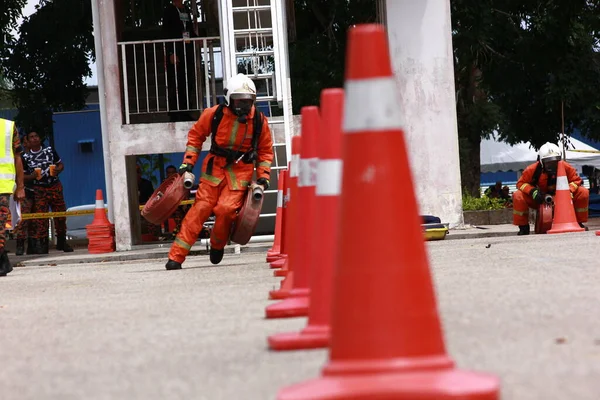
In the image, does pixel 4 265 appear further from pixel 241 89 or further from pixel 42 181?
pixel 42 181

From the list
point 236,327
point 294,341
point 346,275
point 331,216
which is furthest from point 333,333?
point 236,327

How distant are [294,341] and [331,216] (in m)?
0.64

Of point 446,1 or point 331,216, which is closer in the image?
point 331,216

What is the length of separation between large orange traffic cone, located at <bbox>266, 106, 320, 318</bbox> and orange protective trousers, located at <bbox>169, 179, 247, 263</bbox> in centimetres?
564

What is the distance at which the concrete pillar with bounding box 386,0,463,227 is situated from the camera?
62.7 feet

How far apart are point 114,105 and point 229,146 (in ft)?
21.1

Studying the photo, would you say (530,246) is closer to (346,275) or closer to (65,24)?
(346,275)

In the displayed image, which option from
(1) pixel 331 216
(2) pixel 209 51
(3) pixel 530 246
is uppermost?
(2) pixel 209 51

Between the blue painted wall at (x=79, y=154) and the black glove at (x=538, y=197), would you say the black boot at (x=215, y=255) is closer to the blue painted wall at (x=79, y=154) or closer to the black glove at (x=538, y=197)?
the black glove at (x=538, y=197)

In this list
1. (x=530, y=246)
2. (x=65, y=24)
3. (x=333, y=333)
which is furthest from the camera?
(x=65, y=24)

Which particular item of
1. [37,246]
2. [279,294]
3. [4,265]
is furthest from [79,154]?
[279,294]

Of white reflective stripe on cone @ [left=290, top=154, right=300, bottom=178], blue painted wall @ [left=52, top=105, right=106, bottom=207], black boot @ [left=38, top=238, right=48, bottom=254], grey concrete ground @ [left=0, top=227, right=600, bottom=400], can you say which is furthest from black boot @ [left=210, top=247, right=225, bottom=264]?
blue painted wall @ [left=52, top=105, right=106, bottom=207]

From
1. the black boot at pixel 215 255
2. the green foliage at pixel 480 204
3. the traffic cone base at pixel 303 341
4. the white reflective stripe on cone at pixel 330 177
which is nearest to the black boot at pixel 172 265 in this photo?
the black boot at pixel 215 255

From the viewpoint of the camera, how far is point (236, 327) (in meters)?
6.47
